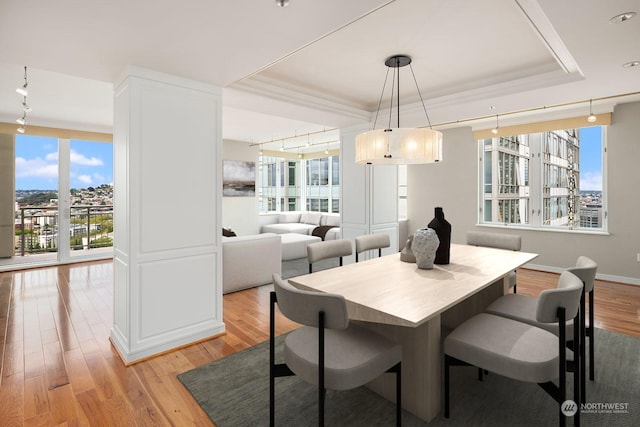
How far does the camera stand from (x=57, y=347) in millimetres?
2695

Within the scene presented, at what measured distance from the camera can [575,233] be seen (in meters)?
4.81

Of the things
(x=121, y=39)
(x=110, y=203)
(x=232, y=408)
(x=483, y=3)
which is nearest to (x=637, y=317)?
(x=483, y=3)

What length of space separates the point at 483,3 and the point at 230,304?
356 centimetres

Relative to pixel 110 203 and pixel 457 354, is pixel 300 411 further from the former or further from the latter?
pixel 110 203

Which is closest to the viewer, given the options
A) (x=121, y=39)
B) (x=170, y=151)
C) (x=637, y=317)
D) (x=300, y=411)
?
(x=300, y=411)

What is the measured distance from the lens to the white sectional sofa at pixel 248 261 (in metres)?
4.12

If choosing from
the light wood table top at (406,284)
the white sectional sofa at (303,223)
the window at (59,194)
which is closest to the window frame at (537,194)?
the white sectional sofa at (303,223)

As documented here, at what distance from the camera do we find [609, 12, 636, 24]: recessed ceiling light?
192 cm

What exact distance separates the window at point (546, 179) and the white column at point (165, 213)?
482cm

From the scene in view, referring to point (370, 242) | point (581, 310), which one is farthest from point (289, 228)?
point (581, 310)

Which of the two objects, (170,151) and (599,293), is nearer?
(170,151)

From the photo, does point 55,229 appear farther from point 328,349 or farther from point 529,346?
point 529,346

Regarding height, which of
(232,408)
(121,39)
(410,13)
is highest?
(410,13)

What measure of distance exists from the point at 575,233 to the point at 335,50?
444 cm
